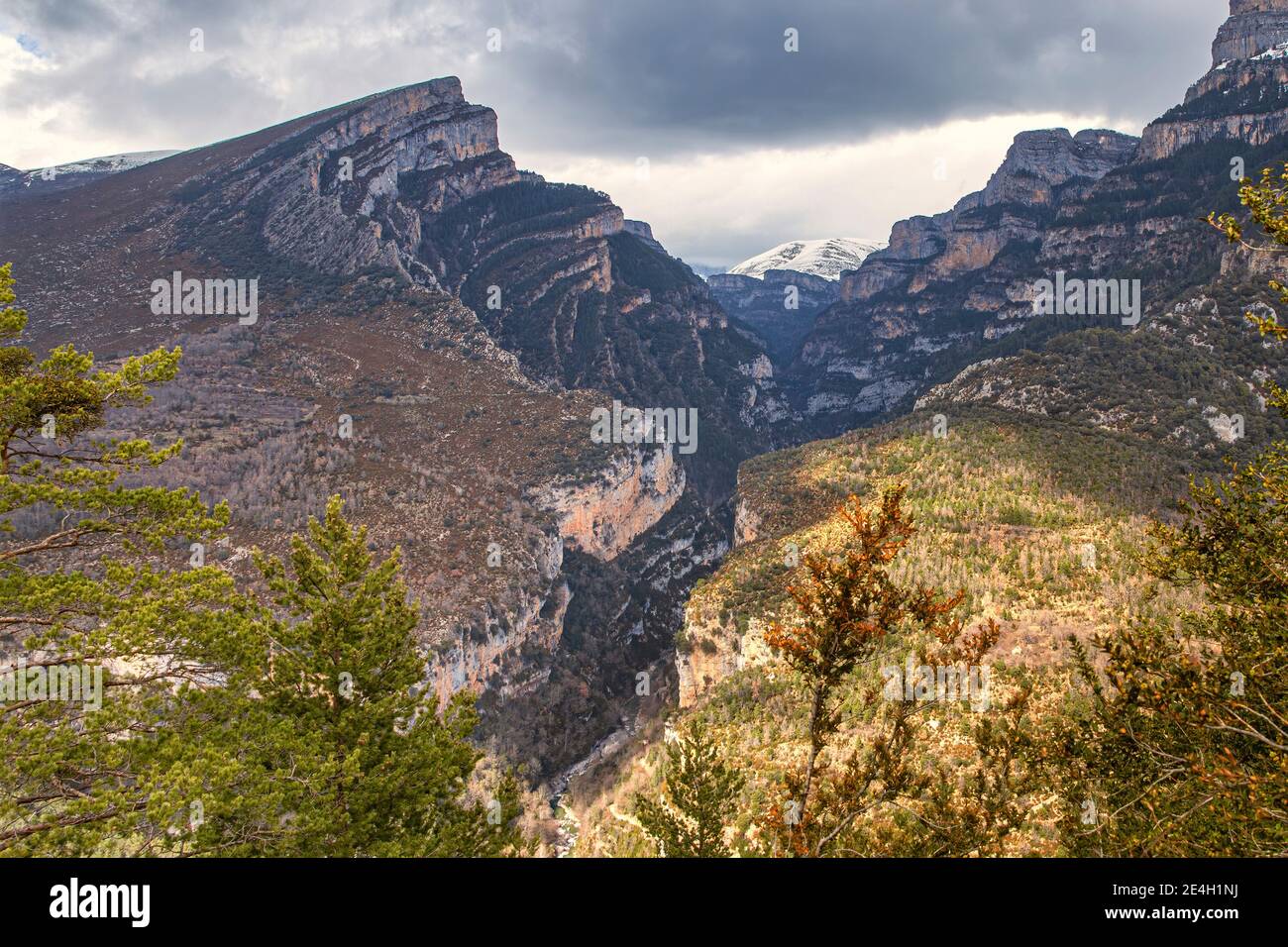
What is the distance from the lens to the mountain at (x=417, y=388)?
55969mm

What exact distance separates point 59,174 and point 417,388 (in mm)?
129050

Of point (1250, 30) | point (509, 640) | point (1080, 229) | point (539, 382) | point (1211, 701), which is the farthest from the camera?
point (1080, 229)

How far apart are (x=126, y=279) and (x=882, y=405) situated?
159102 millimetres

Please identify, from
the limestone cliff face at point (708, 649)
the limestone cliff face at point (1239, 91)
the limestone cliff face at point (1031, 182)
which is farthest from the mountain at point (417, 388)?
the limestone cliff face at point (1239, 91)

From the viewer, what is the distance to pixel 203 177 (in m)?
109

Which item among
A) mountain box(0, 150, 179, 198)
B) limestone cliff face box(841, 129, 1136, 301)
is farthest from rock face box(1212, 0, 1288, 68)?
mountain box(0, 150, 179, 198)

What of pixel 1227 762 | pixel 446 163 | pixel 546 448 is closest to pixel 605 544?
pixel 546 448

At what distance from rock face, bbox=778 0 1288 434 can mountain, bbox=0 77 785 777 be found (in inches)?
2530

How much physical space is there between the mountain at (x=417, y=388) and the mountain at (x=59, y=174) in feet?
30.9

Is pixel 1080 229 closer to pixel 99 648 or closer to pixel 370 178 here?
pixel 370 178

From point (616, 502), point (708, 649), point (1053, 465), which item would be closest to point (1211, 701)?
point (708, 649)

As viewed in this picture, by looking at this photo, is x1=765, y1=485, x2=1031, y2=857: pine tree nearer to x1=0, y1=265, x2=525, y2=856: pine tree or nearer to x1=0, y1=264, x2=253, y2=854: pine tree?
x1=0, y1=265, x2=525, y2=856: pine tree

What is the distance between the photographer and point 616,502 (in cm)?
8325
